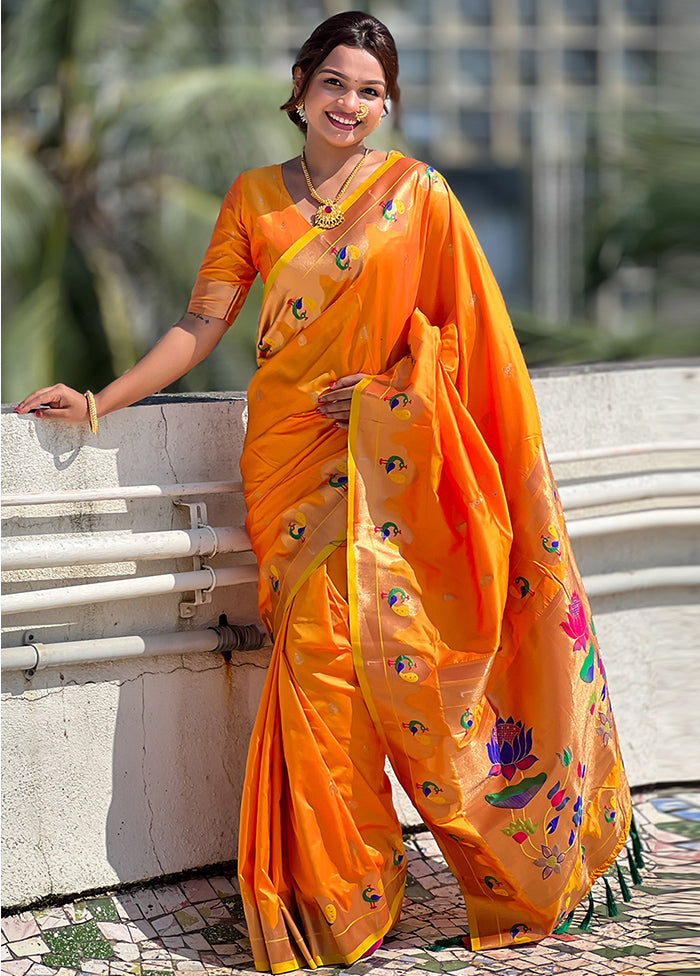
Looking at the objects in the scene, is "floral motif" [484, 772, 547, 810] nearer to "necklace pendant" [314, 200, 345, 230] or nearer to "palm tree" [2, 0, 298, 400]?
"necklace pendant" [314, 200, 345, 230]

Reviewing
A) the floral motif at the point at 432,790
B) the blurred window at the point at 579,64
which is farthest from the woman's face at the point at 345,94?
the blurred window at the point at 579,64

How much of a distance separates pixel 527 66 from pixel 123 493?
15994mm

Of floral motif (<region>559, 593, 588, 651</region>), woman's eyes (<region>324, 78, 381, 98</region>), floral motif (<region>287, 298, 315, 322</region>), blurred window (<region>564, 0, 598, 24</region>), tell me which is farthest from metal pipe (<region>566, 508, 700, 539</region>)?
blurred window (<region>564, 0, 598, 24</region>)

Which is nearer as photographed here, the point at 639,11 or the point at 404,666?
the point at 404,666

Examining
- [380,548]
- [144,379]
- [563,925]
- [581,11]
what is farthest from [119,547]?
[581,11]

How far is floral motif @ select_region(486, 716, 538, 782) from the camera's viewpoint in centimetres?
273

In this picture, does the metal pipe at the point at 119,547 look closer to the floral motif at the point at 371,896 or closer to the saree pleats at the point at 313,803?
the saree pleats at the point at 313,803

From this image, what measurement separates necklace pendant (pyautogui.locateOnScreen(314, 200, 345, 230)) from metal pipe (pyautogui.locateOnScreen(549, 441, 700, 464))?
2.94 ft

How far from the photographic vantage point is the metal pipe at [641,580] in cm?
344

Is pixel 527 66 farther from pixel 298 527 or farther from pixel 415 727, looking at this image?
pixel 415 727

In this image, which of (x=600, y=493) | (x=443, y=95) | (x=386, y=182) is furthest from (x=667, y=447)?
(x=443, y=95)

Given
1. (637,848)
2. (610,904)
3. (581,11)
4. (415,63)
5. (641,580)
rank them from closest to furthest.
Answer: (610,904) < (637,848) < (641,580) < (415,63) < (581,11)

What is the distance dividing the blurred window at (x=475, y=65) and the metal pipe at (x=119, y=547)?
1529 cm

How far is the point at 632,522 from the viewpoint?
3.44m
